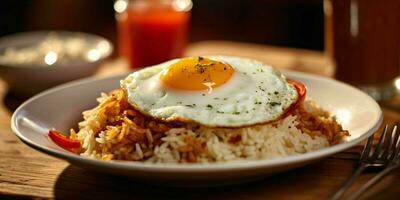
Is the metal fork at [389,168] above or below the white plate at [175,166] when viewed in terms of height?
below

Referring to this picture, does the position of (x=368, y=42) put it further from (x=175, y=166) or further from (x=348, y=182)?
(x=175, y=166)

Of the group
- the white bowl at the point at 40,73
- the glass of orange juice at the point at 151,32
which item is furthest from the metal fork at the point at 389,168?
the glass of orange juice at the point at 151,32

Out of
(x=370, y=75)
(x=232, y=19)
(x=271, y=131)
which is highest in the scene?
(x=271, y=131)

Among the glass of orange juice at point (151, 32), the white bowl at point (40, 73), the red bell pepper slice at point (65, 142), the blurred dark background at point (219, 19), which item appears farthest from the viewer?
the blurred dark background at point (219, 19)

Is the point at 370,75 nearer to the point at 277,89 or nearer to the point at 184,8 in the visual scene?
the point at 277,89

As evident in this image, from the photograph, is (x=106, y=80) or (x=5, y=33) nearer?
(x=106, y=80)

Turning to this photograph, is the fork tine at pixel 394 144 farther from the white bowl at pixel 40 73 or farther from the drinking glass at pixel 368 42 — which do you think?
the white bowl at pixel 40 73

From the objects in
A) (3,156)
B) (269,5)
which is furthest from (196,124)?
(269,5)
